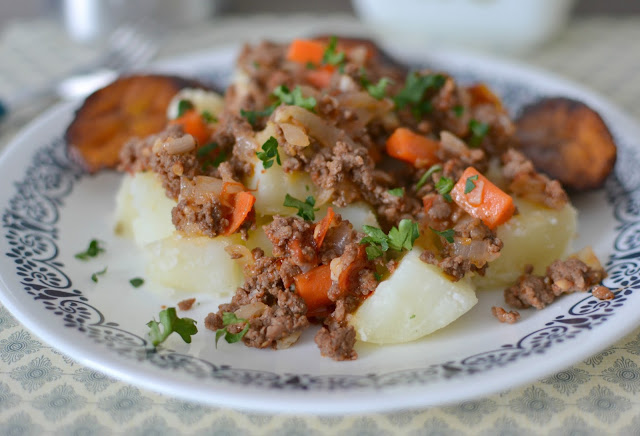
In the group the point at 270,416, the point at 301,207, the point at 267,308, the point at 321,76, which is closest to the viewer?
the point at 270,416

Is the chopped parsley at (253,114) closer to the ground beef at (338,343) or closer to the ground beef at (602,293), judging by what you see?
the ground beef at (338,343)

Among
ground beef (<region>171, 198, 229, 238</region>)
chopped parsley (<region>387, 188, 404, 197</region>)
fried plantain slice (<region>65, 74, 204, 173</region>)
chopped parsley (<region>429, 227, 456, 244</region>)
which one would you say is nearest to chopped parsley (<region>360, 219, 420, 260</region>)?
chopped parsley (<region>429, 227, 456, 244</region>)

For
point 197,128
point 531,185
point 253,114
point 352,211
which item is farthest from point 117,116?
point 531,185

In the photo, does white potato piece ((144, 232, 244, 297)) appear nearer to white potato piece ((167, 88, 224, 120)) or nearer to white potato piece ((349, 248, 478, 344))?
white potato piece ((349, 248, 478, 344))

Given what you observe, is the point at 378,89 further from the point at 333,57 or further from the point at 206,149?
the point at 206,149

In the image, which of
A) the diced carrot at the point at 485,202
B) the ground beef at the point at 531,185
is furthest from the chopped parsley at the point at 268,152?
the ground beef at the point at 531,185

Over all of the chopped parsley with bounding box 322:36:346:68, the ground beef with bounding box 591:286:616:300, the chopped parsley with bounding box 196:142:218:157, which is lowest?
the ground beef with bounding box 591:286:616:300

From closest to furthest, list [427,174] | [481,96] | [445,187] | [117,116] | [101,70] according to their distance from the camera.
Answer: [445,187] → [427,174] → [481,96] → [117,116] → [101,70]
